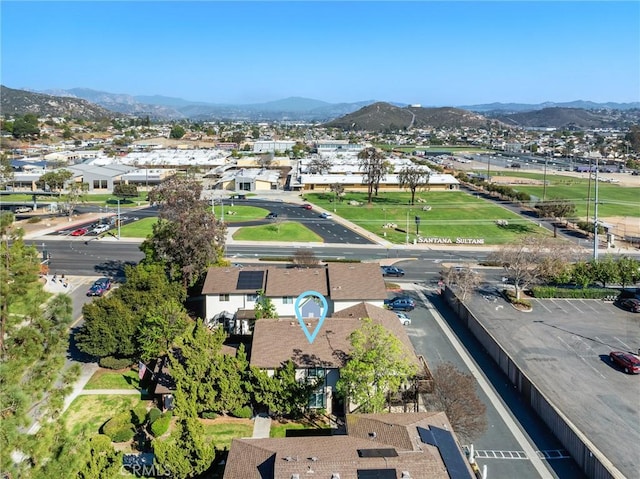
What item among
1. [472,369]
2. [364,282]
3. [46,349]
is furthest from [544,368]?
[46,349]

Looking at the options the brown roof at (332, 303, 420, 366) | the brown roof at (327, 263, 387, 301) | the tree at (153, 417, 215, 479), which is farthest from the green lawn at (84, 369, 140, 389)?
the brown roof at (327, 263, 387, 301)

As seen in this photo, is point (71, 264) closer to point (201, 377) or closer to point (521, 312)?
point (201, 377)

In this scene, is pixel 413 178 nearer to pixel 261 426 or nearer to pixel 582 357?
pixel 582 357

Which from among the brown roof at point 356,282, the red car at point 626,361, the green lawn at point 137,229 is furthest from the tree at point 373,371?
the green lawn at point 137,229

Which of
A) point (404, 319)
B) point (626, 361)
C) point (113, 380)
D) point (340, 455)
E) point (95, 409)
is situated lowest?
point (95, 409)
